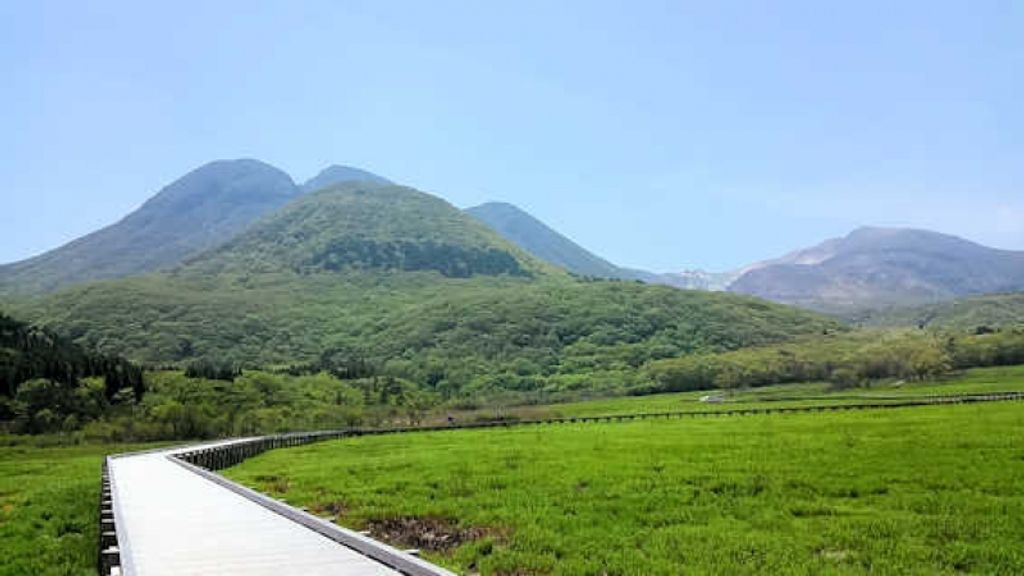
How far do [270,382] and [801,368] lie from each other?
406 ft

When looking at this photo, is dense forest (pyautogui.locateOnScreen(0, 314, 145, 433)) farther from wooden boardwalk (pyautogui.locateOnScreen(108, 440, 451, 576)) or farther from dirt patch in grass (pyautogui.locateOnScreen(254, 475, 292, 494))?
wooden boardwalk (pyautogui.locateOnScreen(108, 440, 451, 576))

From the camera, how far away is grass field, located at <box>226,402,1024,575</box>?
16141mm

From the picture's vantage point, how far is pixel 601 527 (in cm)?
2034

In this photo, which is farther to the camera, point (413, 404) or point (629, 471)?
point (413, 404)

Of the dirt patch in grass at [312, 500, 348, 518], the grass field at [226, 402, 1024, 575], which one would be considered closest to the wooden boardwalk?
the dirt patch in grass at [312, 500, 348, 518]

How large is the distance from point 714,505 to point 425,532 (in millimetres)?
7918

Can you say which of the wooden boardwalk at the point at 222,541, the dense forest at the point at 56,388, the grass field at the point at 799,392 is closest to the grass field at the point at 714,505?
the wooden boardwalk at the point at 222,541

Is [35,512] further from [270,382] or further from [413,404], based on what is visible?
[413,404]

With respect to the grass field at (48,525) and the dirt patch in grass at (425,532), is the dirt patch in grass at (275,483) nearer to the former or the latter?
the grass field at (48,525)

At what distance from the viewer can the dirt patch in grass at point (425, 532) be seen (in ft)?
65.7

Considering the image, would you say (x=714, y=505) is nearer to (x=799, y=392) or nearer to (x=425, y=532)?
(x=425, y=532)

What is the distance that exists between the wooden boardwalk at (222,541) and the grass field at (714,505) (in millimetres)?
2463

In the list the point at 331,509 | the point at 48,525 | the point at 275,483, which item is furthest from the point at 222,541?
the point at 275,483

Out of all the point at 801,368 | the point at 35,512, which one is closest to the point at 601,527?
the point at 35,512
